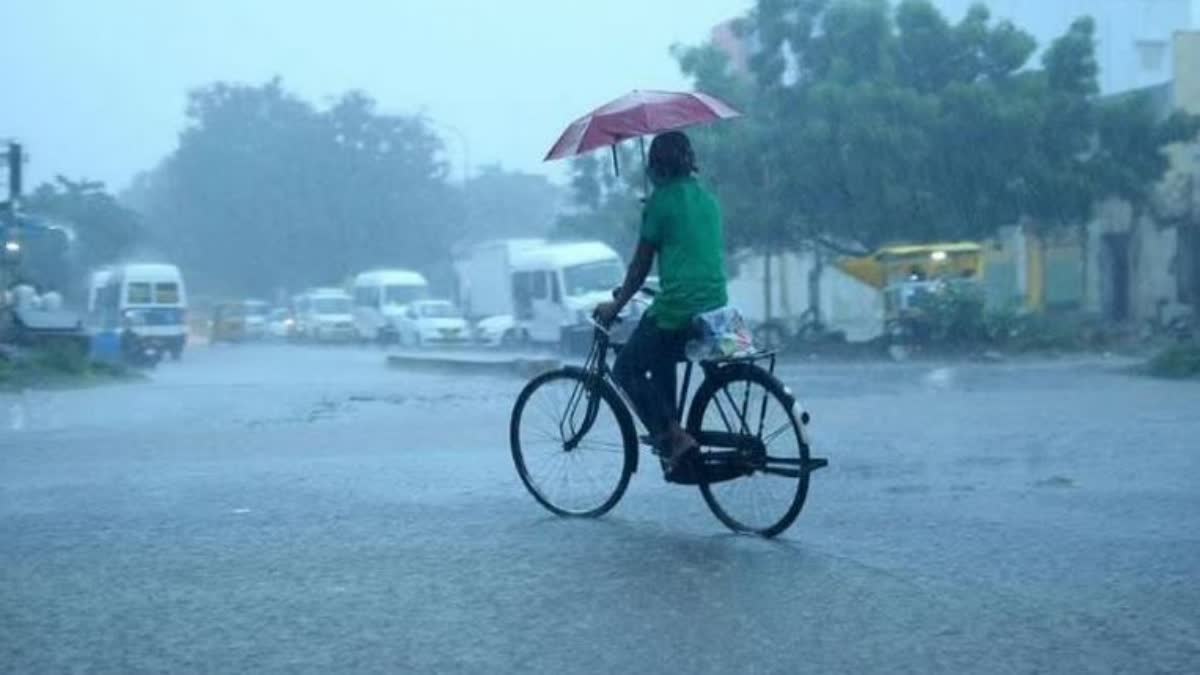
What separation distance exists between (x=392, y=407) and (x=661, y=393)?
10120 mm

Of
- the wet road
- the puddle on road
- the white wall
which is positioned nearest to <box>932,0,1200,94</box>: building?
the white wall

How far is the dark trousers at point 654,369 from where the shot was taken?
7.66 meters

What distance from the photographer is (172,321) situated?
46094 millimetres

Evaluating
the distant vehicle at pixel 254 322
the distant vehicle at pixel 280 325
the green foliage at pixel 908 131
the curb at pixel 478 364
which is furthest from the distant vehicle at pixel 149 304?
the green foliage at pixel 908 131

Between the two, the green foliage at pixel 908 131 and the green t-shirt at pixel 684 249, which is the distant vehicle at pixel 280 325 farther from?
the green t-shirt at pixel 684 249

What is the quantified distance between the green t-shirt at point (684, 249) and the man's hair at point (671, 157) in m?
0.05

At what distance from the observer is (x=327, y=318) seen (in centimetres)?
5862

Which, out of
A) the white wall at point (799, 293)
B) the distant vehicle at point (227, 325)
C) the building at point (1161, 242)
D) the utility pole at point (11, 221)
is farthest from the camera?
the distant vehicle at point (227, 325)

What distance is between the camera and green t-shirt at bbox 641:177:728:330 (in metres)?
7.55

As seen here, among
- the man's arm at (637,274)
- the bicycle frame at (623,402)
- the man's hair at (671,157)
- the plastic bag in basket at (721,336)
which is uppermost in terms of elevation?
the man's hair at (671,157)

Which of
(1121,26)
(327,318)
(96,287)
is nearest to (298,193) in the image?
(327,318)

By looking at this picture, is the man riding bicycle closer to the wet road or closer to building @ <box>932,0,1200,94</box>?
the wet road

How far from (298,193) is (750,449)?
66.4m

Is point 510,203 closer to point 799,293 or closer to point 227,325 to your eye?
point 227,325
